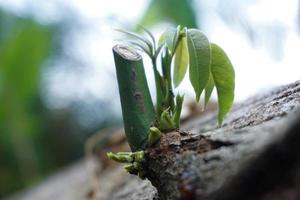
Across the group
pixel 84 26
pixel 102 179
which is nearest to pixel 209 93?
pixel 102 179

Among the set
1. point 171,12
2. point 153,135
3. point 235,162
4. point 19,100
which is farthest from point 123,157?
point 19,100

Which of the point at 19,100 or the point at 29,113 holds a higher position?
the point at 19,100

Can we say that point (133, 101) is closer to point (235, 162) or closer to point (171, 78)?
point (171, 78)

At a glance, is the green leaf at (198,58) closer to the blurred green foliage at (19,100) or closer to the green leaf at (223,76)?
the green leaf at (223,76)

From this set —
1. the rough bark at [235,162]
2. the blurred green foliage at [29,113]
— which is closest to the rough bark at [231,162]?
the rough bark at [235,162]

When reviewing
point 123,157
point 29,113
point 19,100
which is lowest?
point 29,113

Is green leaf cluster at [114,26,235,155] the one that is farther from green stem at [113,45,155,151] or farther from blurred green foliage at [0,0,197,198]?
blurred green foliage at [0,0,197,198]

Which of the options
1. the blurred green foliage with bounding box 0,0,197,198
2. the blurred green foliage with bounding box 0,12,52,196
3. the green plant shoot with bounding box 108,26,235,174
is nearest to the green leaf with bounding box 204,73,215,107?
the green plant shoot with bounding box 108,26,235,174
